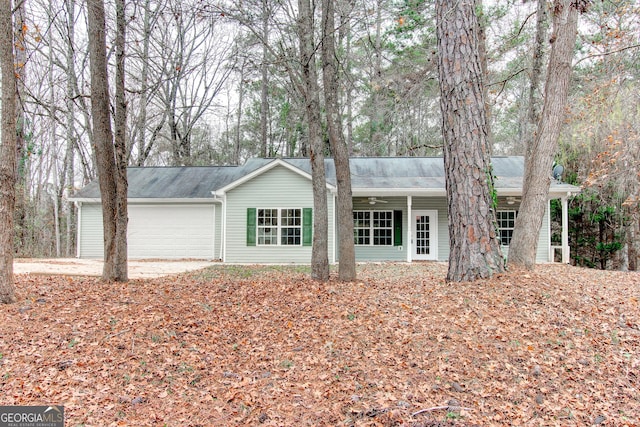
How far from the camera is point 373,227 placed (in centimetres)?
1405

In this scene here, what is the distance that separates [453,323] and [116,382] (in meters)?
3.36

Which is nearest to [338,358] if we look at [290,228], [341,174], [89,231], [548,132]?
[341,174]

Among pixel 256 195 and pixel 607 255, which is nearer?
pixel 256 195

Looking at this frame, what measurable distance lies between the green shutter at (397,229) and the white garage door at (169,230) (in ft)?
21.8

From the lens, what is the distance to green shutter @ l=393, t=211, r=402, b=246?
13.9m

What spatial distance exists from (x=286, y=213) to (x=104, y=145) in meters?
6.96

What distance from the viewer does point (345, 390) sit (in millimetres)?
3309

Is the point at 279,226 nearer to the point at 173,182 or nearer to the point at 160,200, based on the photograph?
the point at 160,200

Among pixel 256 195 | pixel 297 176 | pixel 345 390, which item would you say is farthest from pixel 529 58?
pixel 345 390

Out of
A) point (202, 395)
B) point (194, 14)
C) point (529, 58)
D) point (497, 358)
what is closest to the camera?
point (202, 395)

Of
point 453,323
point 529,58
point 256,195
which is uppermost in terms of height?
point 529,58

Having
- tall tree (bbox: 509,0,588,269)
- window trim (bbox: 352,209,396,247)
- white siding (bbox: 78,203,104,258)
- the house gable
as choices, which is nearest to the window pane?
the house gable

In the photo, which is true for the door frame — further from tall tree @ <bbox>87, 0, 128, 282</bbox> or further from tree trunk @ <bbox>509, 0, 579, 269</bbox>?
tall tree @ <bbox>87, 0, 128, 282</bbox>

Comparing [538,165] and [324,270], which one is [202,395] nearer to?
[324,270]
